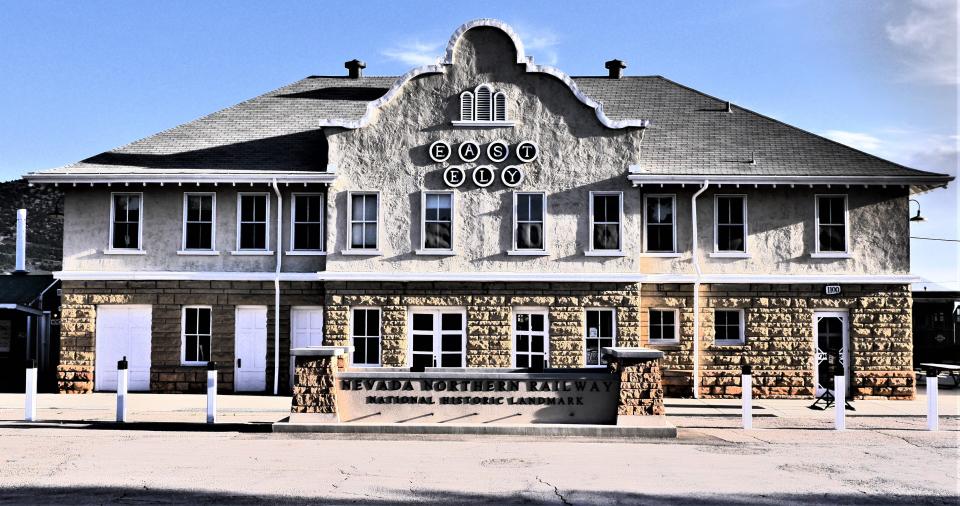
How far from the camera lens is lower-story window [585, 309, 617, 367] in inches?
927

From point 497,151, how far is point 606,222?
3.10 m

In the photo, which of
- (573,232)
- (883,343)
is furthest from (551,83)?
(883,343)

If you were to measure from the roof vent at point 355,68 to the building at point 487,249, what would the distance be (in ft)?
16.9

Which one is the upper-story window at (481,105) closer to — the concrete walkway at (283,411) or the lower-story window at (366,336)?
the lower-story window at (366,336)

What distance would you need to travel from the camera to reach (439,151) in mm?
23688

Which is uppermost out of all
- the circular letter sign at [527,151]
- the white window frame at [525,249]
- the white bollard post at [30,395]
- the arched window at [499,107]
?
the arched window at [499,107]

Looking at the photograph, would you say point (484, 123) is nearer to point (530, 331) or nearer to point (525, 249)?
point (525, 249)

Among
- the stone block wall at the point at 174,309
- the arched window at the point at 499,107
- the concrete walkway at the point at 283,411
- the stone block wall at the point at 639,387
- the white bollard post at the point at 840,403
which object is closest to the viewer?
the stone block wall at the point at 639,387

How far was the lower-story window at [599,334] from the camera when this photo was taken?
2355cm

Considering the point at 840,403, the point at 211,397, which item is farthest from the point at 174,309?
the point at 840,403

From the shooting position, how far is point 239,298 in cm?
2405

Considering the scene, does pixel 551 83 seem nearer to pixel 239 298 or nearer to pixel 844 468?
pixel 239 298

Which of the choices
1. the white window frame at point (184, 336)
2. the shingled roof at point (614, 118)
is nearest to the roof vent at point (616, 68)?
the shingled roof at point (614, 118)

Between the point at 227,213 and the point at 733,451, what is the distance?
14330 mm
